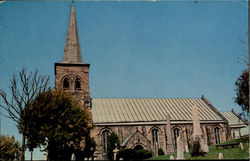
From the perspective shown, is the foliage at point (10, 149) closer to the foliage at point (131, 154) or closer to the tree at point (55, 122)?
the tree at point (55, 122)

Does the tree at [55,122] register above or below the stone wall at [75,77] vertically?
below

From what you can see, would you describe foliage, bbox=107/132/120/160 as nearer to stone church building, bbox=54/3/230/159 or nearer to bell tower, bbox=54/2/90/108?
stone church building, bbox=54/3/230/159

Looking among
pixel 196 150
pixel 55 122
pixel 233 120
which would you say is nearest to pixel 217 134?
pixel 233 120

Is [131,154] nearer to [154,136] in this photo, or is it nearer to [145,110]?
[154,136]

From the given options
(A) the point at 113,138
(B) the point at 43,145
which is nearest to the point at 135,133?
(A) the point at 113,138

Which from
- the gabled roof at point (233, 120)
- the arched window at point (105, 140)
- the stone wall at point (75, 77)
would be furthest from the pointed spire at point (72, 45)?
the gabled roof at point (233, 120)

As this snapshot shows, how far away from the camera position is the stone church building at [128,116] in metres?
34.0

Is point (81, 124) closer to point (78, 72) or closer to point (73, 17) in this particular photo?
point (78, 72)

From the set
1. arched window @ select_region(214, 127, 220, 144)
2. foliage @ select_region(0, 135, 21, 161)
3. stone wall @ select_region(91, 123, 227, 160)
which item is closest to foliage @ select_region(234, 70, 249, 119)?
stone wall @ select_region(91, 123, 227, 160)

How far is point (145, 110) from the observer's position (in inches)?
1524

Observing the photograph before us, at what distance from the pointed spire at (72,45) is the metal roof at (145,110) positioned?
717cm

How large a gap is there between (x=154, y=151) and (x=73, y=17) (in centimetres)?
2476

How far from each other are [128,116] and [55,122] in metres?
12.7

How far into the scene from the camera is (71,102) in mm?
29234
